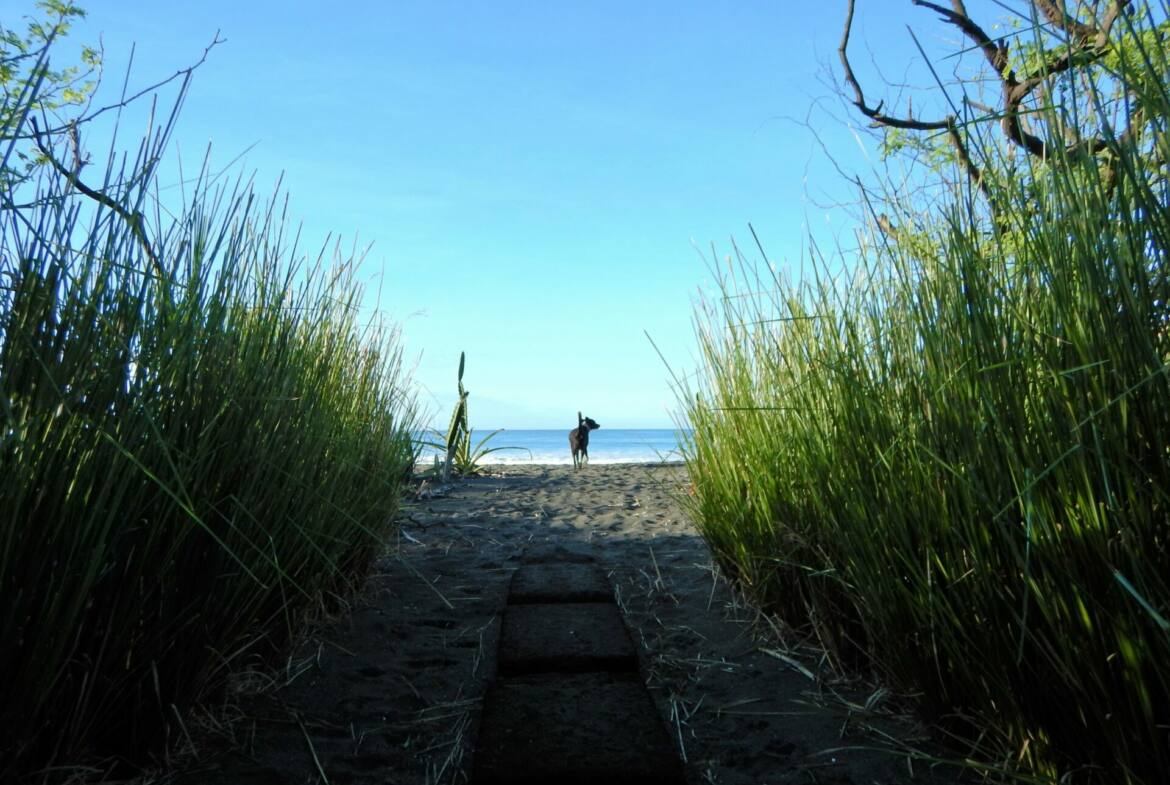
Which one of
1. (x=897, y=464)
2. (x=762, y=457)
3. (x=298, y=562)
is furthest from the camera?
(x=762, y=457)

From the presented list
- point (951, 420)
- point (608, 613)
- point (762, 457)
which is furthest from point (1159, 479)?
point (608, 613)

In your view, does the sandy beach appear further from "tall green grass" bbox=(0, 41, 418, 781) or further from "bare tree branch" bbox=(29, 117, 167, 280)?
"bare tree branch" bbox=(29, 117, 167, 280)

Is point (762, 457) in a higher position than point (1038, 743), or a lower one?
higher

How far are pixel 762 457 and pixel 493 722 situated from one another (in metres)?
1.14

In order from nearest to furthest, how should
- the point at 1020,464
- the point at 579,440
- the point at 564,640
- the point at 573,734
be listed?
the point at 1020,464 → the point at 573,734 → the point at 564,640 → the point at 579,440

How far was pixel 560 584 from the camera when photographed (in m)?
2.95

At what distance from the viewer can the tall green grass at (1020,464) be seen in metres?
1.28

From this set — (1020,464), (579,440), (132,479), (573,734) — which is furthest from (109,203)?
(579,440)

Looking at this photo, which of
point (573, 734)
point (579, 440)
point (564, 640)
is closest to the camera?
point (573, 734)

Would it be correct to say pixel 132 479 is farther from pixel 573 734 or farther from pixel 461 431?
pixel 461 431

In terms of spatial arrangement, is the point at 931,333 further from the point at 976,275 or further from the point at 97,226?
the point at 97,226

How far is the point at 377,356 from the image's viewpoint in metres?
3.35

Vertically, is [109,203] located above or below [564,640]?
above

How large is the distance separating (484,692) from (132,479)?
104 centimetres
